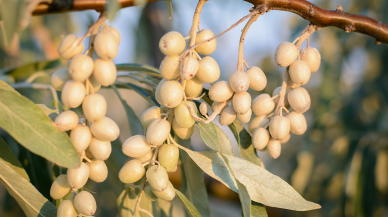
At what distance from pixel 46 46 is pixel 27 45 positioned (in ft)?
0.46

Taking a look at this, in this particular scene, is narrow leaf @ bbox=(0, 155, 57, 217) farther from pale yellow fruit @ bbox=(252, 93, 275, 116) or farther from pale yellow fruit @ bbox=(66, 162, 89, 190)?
pale yellow fruit @ bbox=(252, 93, 275, 116)

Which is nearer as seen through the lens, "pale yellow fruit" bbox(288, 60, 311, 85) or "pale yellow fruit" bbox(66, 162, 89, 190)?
"pale yellow fruit" bbox(66, 162, 89, 190)

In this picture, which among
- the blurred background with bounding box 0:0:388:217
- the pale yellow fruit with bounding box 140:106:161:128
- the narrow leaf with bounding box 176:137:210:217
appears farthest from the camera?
the blurred background with bounding box 0:0:388:217

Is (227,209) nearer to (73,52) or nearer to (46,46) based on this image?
(46,46)

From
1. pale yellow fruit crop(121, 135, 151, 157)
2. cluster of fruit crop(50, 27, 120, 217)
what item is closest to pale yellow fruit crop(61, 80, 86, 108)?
cluster of fruit crop(50, 27, 120, 217)

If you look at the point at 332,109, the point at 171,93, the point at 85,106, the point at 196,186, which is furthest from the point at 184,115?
the point at 332,109

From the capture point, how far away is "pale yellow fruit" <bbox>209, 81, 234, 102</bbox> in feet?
1.61

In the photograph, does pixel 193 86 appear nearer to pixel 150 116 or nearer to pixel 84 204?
pixel 150 116

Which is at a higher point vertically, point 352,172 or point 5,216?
point 352,172

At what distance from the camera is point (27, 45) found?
2172 mm

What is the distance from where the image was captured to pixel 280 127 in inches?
20.5

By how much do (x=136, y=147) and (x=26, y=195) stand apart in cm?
22

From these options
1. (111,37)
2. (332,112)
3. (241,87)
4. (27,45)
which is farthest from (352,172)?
(27,45)

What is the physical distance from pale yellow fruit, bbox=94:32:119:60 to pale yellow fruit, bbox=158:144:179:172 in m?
0.17
